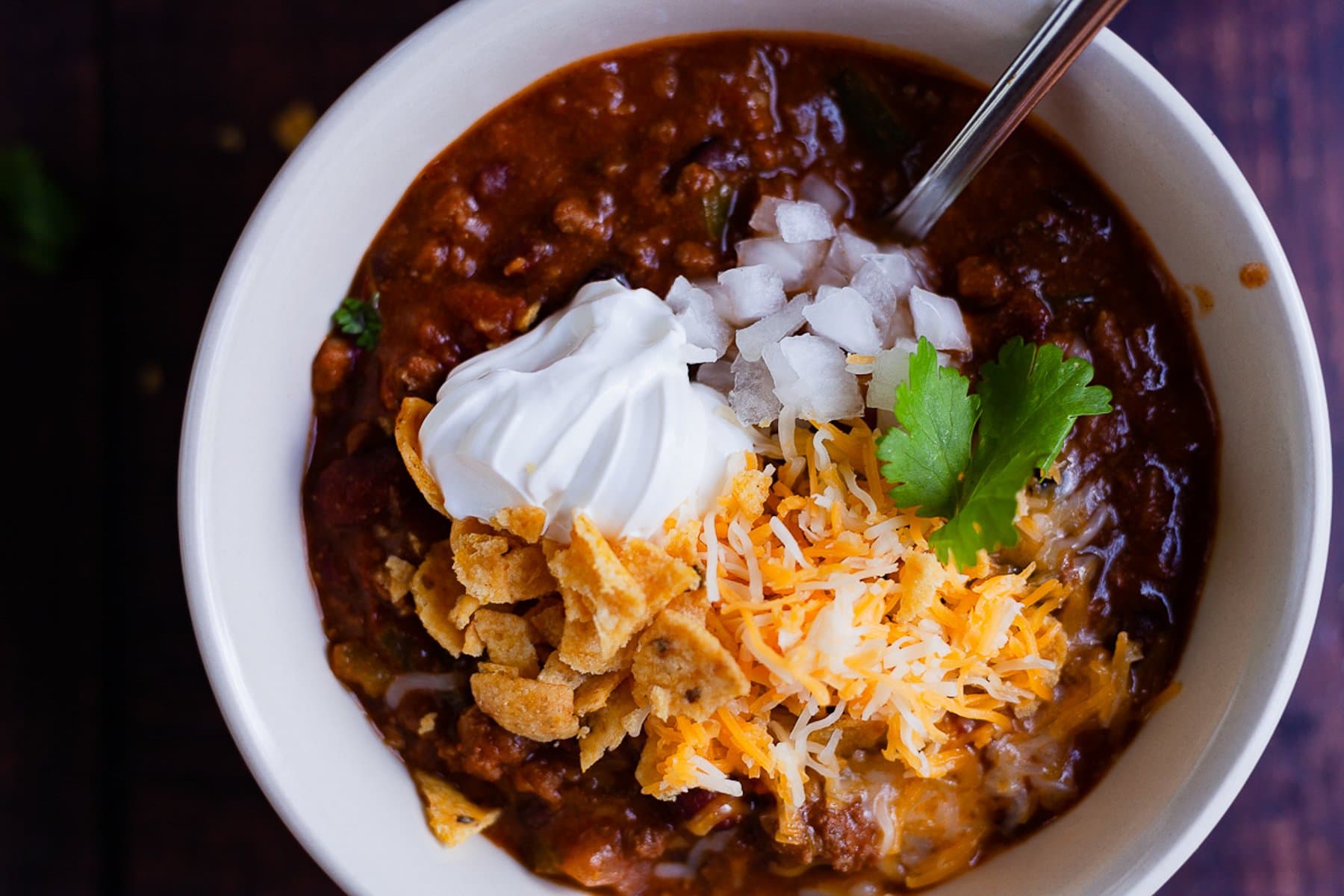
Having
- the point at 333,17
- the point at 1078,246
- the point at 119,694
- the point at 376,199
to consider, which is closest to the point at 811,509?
the point at 1078,246

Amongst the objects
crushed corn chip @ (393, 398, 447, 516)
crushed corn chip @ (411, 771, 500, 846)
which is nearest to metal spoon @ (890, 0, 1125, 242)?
crushed corn chip @ (393, 398, 447, 516)

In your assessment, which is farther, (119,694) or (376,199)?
(119,694)

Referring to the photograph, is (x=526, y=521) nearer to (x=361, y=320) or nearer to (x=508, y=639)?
(x=508, y=639)

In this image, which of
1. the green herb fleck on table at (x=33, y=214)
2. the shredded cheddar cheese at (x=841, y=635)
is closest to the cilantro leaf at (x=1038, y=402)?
the shredded cheddar cheese at (x=841, y=635)

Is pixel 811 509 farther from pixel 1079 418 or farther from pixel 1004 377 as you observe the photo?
pixel 1079 418

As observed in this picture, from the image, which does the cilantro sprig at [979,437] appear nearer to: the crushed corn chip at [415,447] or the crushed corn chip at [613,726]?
the crushed corn chip at [613,726]

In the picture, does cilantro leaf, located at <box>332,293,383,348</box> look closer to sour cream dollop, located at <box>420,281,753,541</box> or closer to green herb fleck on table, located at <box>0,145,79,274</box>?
sour cream dollop, located at <box>420,281,753,541</box>
